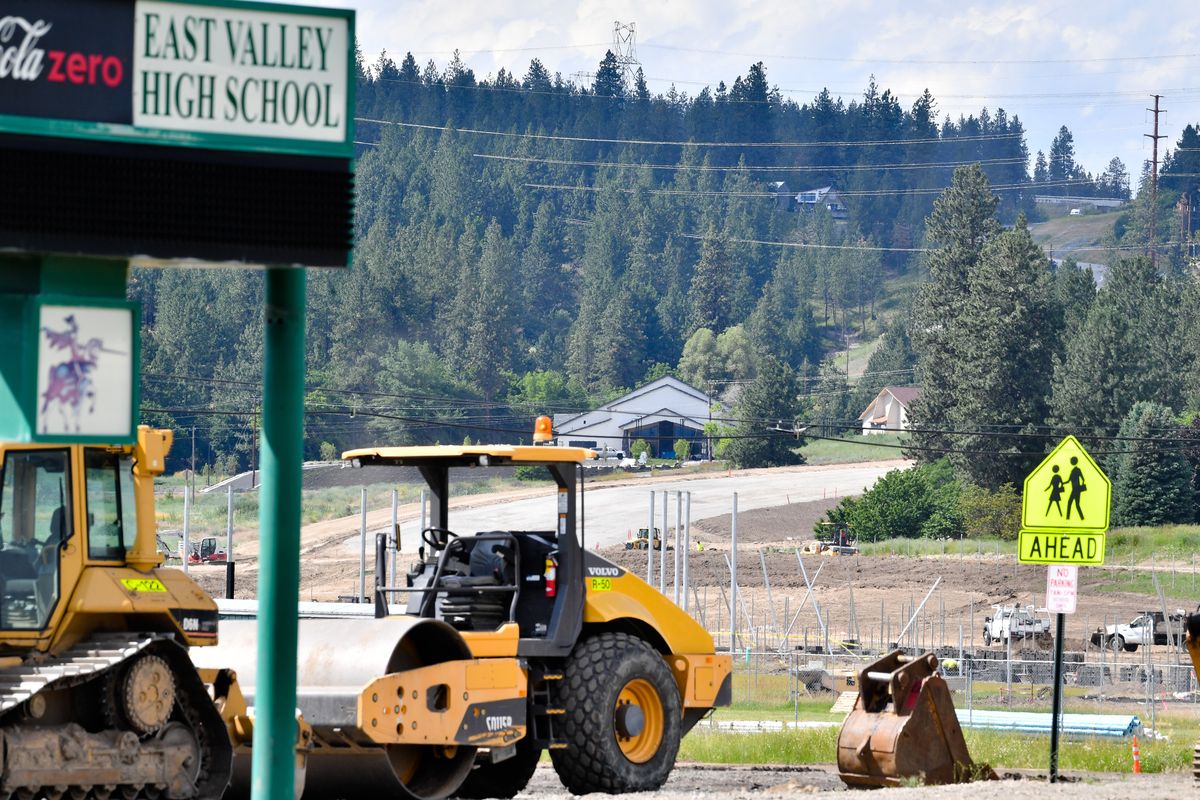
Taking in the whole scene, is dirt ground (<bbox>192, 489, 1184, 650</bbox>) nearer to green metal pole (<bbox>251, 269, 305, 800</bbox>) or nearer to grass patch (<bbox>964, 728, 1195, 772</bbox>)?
grass patch (<bbox>964, 728, 1195, 772</bbox>)

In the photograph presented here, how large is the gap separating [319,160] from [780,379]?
428 ft

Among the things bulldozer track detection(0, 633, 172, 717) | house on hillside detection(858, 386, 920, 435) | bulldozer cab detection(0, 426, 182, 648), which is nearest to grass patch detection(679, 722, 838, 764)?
bulldozer cab detection(0, 426, 182, 648)

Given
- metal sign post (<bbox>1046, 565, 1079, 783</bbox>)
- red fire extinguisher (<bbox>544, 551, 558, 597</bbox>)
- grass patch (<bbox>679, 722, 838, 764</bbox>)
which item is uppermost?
red fire extinguisher (<bbox>544, 551, 558, 597</bbox>)

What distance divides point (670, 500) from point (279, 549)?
102 meters

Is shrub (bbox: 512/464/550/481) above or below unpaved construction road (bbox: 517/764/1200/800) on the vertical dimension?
above

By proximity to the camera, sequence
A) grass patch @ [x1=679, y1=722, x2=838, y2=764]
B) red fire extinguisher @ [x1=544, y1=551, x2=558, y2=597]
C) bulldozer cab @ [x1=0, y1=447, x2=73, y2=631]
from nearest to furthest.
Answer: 1. bulldozer cab @ [x1=0, y1=447, x2=73, y2=631]
2. red fire extinguisher @ [x1=544, y1=551, x2=558, y2=597]
3. grass patch @ [x1=679, y1=722, x2=838, y2=764]

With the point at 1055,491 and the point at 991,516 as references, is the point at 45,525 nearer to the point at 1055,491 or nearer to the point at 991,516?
the point at 1055,491

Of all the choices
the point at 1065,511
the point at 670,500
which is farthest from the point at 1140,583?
the point at 1065,511

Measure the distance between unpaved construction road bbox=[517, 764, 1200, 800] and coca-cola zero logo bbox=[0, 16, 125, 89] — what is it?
864 cm

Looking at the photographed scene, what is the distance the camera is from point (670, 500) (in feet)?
360

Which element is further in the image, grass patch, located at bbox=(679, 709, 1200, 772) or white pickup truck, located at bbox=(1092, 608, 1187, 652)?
white pickup truck, located at bbox=(1092, 608, 1187, 652)

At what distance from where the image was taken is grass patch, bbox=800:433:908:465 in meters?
140

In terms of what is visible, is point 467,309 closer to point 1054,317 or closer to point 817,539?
point 1054,317

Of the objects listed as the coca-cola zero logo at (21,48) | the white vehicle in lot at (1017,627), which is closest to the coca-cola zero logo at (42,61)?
the coca-cola zero logo at (21,48)
